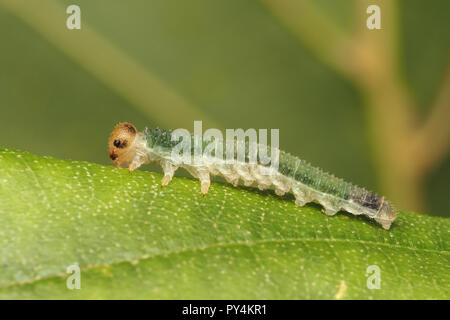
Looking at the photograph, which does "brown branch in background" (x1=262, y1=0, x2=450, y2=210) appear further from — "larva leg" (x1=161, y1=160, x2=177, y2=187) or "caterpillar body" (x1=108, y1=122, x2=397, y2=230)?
"larva leg" (x1=161, y1=160, x2=177, y2=187)

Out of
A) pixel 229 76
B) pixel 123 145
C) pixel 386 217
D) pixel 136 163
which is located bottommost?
pixel 386 217

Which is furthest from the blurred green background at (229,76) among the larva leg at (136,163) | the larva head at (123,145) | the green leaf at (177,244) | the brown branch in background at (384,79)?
the green leaf at (177,244)

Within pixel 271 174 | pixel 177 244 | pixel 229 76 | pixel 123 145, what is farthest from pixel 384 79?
pixel 177 244

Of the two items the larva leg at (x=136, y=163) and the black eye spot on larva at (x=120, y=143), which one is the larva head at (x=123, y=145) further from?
the larva leg at (x=136, y=163)

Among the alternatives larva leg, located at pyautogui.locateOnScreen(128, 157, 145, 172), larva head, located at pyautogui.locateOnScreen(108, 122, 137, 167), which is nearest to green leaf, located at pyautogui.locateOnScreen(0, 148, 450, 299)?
larva leg, located at pyautogui.locateOnScreen(128, 157, 145, 172)

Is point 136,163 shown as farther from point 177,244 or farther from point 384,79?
point 384,79

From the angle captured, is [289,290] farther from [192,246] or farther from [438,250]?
[438,250]
